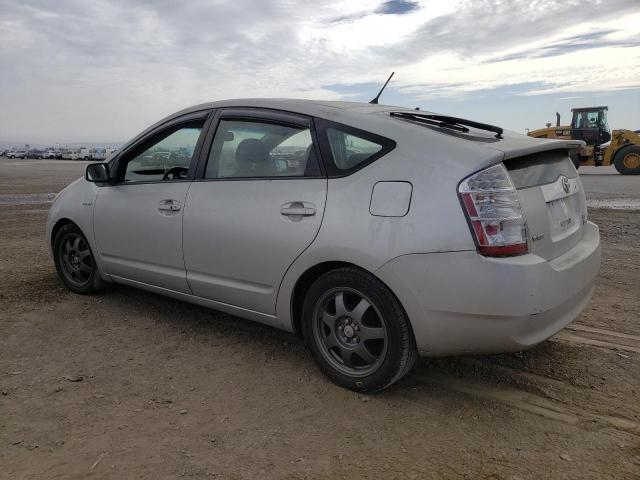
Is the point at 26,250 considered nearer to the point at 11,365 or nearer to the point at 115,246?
the point at 115,246

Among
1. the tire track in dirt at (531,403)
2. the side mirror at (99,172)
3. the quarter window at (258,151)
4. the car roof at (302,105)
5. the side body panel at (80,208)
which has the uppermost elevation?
the car roof at (302,105)

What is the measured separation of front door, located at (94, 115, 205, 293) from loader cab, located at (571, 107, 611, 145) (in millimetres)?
20816

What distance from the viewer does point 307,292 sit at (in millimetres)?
3184

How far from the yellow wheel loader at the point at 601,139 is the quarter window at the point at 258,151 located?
20032 mm

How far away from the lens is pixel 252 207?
3373mm

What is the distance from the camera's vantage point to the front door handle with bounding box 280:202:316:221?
3.09 metres

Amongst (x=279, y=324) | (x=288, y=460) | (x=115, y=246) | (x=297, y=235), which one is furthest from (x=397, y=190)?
(x=115, y=246)

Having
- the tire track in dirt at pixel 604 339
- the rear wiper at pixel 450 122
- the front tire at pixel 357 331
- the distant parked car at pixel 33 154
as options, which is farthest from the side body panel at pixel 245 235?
the distant parked car at pixel 33 154

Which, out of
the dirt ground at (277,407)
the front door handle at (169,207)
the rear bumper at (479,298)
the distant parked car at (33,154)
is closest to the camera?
the dirt ground at (277,407)

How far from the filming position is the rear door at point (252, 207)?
3.17 metres

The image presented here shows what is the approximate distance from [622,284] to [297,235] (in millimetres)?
3592

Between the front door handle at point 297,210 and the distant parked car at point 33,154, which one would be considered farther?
the distant parked car at point 33,154

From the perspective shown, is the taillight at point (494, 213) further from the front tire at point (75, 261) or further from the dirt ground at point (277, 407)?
the front tire at point (75, 261)

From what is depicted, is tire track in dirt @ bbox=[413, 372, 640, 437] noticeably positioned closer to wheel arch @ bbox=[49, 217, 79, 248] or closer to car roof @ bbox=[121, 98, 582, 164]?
car roof @ bbox=[121, 98, 582, 164]
